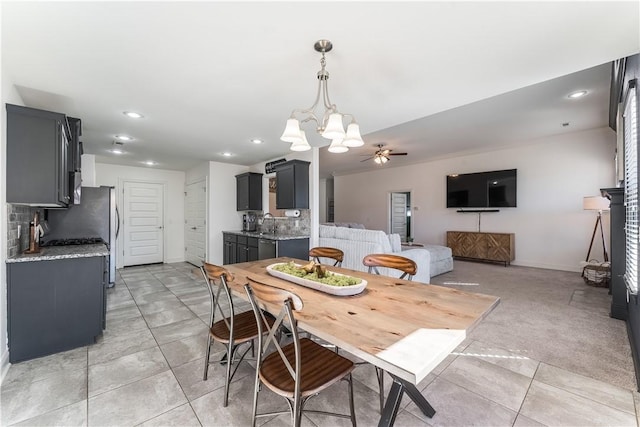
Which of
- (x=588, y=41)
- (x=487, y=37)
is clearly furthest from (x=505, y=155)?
(x=487, y=37)

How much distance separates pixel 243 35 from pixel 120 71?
1162 mm

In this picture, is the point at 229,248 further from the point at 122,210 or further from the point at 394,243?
the point at 394,243

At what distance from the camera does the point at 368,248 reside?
13.4ft

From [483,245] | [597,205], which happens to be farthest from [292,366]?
[483,245]

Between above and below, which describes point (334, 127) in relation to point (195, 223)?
above

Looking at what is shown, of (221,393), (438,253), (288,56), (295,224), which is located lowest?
(221,393)

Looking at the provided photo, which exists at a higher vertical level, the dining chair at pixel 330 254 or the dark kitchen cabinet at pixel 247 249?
the dining chair at pixel 330 254

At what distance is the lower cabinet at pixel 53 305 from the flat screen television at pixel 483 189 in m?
7.05

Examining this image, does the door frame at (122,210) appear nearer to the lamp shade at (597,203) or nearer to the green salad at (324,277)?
the green salad at (324,277)

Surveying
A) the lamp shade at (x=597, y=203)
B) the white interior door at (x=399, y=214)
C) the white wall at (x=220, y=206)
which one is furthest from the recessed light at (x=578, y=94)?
the white wall at (x=220, y=206)

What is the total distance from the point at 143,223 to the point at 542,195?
8940mm

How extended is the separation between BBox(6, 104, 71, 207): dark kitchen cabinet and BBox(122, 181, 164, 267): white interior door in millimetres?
4221

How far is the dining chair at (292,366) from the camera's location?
1.20m

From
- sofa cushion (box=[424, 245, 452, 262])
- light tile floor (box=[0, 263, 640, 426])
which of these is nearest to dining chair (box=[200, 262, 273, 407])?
light tile floor (box=[0, 263, 640, 426])
